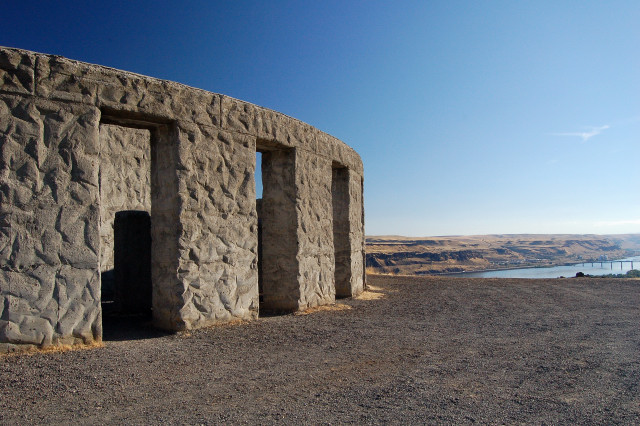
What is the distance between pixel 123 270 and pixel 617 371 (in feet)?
23.6

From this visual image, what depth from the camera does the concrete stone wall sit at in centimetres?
506

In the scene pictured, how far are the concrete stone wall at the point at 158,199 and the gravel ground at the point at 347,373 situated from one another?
19.8 inches

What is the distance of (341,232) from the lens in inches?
404

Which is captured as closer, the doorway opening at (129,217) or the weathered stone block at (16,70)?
the weathered stone block at (16,70)

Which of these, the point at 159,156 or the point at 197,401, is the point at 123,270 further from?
the point at 197,401

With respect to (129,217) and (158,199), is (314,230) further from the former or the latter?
(129,217)

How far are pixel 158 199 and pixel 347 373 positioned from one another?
3.69 metres

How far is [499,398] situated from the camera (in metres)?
3.62

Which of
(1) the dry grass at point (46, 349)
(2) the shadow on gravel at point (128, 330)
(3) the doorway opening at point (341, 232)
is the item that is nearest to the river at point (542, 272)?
(3) the doorway opening at point (341, 232)

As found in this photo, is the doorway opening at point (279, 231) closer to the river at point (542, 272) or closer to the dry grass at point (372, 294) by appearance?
the dry grass at point (372, 294)

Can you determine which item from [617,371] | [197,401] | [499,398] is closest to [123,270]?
[197,401]

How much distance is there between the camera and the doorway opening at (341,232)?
1016 centimetres

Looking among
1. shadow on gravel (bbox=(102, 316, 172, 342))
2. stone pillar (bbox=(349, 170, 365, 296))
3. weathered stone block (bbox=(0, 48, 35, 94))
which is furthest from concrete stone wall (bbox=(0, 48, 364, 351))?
stone pillar (bbox=(349, 170, 365, 296))

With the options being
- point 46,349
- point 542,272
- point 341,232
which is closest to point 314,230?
point 341,232
